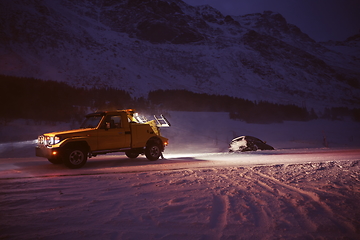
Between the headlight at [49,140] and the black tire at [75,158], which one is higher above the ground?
the headlight at [49,140]

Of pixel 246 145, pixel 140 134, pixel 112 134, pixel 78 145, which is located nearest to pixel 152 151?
pixel 140 134

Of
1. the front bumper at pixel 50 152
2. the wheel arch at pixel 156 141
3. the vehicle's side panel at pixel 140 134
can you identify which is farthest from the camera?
the wheel arch at pixel 156 141

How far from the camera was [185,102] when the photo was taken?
4662 cm

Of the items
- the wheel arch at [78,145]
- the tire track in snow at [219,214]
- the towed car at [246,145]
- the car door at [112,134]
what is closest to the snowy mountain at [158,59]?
the towed car at [246,145]

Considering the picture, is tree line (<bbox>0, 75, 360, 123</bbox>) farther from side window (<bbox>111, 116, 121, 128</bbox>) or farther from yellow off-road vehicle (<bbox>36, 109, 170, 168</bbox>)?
side window (<bbox>111, 116, 121, 128</bbox>)

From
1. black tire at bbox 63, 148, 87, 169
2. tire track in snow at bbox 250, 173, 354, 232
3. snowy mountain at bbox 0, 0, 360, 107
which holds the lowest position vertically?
tire track in snow at bbox 250, 173, 354, 232

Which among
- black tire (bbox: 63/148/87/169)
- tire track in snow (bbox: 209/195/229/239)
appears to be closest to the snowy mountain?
black tire (bbox: 63/148/87/169)

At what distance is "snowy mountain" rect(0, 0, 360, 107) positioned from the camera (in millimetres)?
58062

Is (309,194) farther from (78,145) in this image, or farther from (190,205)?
(78,145)

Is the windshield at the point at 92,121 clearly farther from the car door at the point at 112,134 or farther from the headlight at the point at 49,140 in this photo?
the headlight at the point at 49,140

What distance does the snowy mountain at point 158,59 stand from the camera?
190ft

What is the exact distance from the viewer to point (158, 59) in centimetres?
7762

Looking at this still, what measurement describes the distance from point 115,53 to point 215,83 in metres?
27.9

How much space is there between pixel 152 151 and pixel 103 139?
2.46 m
